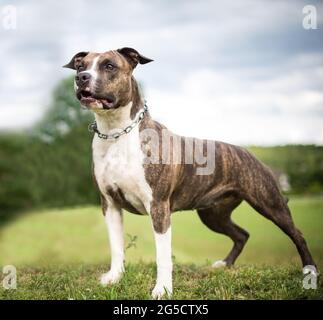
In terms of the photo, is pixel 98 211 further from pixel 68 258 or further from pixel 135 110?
pixel 135 110

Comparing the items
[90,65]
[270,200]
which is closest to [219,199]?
[270,200]

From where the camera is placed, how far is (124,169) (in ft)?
16.0

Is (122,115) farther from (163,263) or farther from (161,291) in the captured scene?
(161,291)

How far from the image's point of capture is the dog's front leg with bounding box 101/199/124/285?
5270 mm

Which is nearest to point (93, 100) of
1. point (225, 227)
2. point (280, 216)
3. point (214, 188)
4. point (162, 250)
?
point (162, 250)

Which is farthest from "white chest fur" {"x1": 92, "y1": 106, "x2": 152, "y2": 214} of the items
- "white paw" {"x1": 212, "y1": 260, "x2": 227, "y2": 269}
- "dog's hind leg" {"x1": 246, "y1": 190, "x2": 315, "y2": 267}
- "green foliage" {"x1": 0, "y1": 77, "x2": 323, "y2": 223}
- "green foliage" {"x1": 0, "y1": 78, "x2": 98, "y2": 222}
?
"green foliage" {"x1": 0, "y1": 77, "x2": 323, "y2": 223}

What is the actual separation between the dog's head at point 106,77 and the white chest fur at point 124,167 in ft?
0.85

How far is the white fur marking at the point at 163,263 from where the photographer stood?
482 cm

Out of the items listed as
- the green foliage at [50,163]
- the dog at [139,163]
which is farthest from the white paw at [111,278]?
the green foliage at [50,163]

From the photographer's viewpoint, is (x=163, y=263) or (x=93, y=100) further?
(x=163, y=263)

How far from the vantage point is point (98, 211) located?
1027 centimetres

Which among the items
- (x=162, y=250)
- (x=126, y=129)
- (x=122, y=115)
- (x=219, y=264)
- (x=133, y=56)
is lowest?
(x=219, y=264)

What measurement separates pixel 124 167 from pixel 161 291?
3.77 ft

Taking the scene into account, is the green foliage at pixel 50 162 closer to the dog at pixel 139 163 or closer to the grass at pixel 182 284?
the grass at pixel 182 284
